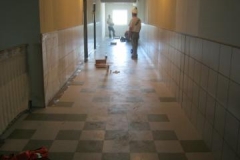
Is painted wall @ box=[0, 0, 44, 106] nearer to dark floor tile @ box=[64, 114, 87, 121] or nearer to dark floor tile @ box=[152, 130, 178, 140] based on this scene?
dark floor tile @ box=[64, 114, 87, 121]

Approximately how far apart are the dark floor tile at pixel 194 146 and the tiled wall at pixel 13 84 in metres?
1.94

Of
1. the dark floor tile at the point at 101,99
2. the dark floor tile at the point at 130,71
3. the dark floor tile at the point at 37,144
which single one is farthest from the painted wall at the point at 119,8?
the dark floor tile at the point at 37,144

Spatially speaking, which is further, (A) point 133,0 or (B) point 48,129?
(A) point 133,0

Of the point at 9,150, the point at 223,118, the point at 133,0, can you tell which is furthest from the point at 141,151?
the point at 133,0

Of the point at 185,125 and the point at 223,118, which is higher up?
the point at 223,118

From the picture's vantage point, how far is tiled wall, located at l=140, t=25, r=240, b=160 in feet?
7.48

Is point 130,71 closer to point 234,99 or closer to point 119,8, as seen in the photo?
point 234,99

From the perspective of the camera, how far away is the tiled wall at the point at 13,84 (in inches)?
120

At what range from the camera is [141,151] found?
281cm

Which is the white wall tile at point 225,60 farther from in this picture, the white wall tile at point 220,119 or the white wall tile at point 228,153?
the white wall tile at point 228,153

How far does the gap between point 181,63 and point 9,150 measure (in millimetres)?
2664

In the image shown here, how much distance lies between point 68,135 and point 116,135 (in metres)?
0.54

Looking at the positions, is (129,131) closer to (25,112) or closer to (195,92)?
(195,92)

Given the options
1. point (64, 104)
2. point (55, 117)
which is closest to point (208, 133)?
point (55, 117)
